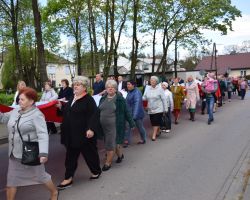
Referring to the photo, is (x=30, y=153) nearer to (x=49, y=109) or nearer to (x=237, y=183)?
(x=237, y=183)

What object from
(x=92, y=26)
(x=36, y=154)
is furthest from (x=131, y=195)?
(x=92, y=26)

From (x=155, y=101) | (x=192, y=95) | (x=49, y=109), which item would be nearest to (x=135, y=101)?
(x=155, y=101)

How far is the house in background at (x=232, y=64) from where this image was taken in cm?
9338

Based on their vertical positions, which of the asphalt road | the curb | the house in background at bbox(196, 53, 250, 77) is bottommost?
the asphalt road

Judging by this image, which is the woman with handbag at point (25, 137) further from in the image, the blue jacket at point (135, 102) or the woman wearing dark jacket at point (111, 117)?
the blue jacket at point (135, 102)

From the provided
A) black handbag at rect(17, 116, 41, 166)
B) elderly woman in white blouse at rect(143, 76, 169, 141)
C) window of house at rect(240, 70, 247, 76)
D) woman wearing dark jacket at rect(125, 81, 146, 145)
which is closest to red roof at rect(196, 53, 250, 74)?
window of house at rect(240, 70, 247, 76)

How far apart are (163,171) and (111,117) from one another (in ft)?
4.54

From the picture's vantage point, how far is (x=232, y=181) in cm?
651

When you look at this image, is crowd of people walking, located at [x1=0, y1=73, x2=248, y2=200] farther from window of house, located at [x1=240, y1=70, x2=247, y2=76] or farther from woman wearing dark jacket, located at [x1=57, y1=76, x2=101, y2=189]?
window of house, located at [x1=240, y1=70, x2=247, y2=76]

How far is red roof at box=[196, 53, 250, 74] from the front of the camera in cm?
9362

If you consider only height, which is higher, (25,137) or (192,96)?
(25,137)

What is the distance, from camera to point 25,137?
486 centimetres

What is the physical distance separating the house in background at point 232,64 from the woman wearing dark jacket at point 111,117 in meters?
86.8

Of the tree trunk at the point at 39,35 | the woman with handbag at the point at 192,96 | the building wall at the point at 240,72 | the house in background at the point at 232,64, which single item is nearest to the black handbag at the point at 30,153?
the woman with handbag at the point at 192,96
